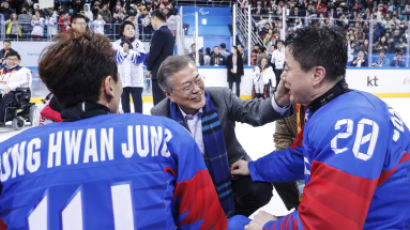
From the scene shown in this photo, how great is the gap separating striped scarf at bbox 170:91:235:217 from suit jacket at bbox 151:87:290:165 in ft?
0.18

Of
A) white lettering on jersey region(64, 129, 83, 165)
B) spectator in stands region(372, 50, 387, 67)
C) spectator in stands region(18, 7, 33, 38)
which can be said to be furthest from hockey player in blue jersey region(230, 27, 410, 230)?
spectator in stands region(372, 50, 387, 67)

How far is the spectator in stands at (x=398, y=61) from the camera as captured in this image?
11.1 m

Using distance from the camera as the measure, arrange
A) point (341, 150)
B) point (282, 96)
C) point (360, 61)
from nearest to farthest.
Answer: point (341, 150) < point (282, 96) < point (360, 61)

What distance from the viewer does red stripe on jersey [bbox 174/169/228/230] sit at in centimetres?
86

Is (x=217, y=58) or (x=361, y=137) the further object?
(x=217, y=58)

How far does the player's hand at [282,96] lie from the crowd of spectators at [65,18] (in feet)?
18.4

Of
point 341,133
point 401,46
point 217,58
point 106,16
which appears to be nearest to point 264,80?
point 217,58

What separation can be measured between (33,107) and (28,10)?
8.03 metres

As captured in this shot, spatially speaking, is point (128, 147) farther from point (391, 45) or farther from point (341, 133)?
point (391, 45)

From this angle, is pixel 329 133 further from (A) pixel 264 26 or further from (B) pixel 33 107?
(A) pixel 264 26

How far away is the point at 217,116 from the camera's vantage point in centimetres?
161

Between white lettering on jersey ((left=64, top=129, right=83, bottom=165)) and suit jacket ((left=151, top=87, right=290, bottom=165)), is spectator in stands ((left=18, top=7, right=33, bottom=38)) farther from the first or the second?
white lettering on jersey ((left=64, top=129, right=83, bottom=165))

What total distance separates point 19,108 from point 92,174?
5327 millimetres

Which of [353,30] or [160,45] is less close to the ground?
[353,30]
